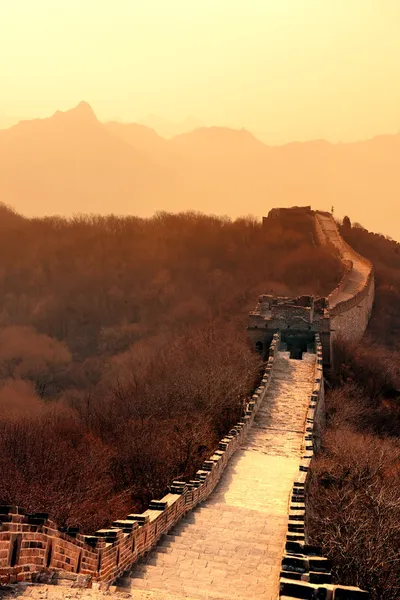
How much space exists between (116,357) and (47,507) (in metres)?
40.5

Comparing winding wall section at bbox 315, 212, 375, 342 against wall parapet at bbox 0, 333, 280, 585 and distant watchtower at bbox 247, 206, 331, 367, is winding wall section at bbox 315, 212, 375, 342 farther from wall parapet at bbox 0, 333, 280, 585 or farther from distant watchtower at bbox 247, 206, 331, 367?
wall parapet at bbox 0, 333, 280, 585

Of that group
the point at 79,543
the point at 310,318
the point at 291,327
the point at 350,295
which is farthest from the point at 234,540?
the point at 350,295

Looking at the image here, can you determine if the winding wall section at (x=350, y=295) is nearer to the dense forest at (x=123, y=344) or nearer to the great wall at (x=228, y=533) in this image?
the dense forest at (x=123, y=344)

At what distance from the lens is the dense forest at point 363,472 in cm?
1234

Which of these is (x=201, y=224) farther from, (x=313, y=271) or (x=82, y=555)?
(x=82, y=555)

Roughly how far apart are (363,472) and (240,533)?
21.1 ft

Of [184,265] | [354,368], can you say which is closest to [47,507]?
[354,368]

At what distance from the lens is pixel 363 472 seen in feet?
60.8

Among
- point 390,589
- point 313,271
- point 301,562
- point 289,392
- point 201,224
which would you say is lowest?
point 390,589

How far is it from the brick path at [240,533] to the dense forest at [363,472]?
85 centimetres

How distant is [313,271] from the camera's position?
57.8 meters

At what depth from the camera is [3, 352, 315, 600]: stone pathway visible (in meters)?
9.49

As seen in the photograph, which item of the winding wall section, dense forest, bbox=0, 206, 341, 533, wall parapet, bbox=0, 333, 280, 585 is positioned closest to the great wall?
wall parapet, bbox=0, 333, 280, 585

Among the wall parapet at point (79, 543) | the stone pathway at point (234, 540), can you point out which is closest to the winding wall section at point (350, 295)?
the stone pathway at point (234, 540)
